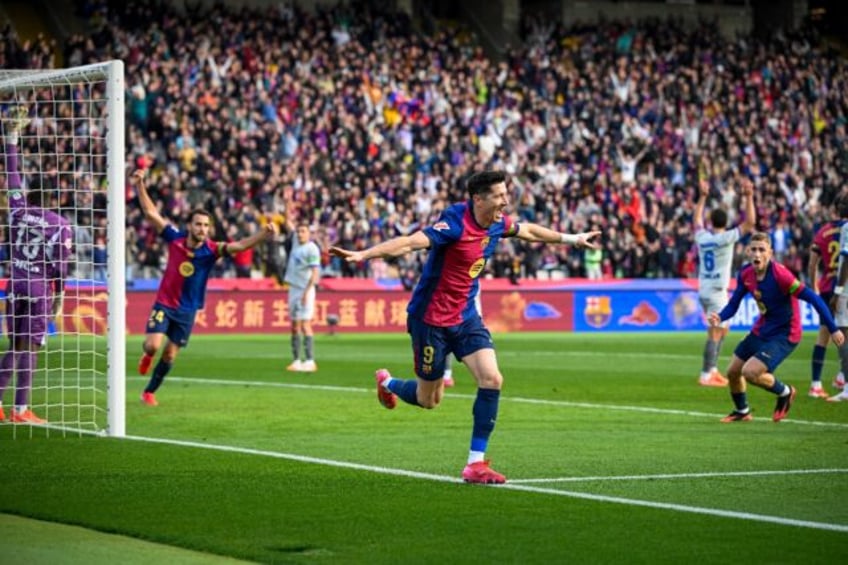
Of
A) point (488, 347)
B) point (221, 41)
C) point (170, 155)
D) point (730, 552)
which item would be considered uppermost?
point (221, 41)

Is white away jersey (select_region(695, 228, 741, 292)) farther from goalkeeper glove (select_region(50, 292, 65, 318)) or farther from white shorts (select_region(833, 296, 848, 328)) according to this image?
goalkeeper glove (select_region(50, 292, 65, 318))

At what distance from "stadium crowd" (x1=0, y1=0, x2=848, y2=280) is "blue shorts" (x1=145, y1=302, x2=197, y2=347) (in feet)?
54.1

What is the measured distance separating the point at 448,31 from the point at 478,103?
4.13 meters

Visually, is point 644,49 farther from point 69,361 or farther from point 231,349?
point 69,361

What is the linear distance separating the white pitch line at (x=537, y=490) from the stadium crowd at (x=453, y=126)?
21.3 metres

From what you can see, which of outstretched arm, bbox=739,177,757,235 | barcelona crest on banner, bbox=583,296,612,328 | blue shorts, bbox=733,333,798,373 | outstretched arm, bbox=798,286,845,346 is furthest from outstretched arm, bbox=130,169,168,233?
barcelona crest on banner, bbox=583,296,612,328

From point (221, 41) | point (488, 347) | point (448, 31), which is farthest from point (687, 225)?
point (488, 347)

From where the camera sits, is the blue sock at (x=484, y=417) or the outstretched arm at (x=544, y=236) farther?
the outstretched arm at (x=544, y=236)

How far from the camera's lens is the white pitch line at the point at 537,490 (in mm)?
8977

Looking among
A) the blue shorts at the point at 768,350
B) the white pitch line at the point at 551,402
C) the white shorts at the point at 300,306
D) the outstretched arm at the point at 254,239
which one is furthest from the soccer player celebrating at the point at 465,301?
the white shorts at the point at 300,306

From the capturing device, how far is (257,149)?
3722 cm

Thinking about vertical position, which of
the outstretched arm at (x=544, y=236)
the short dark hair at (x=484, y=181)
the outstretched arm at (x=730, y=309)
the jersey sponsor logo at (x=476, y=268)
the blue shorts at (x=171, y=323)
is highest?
the short dark hair at (x=484, y=181)

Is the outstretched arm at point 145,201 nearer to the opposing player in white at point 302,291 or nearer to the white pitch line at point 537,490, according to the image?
the white pitch line at point 537,490

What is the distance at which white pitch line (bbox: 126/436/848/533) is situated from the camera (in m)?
8.98
